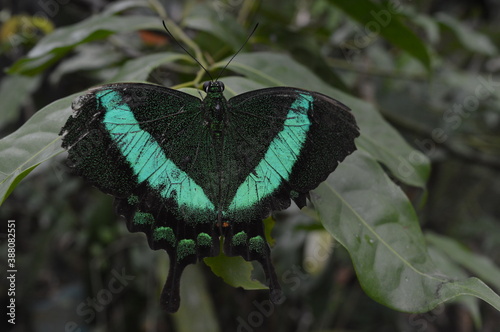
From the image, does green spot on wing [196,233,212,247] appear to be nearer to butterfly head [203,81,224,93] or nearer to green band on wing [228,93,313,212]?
green band on wing [228,93,313,212]

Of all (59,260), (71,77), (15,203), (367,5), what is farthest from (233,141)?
(59,260)

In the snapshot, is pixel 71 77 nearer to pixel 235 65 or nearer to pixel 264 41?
pixel 264 41

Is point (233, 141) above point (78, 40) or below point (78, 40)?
below

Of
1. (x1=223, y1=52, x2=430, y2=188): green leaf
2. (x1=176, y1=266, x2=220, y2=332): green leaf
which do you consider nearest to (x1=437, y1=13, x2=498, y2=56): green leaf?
(x1=223, y1=52, x2=430, y2=188): green leaf

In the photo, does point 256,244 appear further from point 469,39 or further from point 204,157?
point 469,39

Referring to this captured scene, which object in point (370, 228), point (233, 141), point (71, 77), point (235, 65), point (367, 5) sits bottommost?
point (71, 77)

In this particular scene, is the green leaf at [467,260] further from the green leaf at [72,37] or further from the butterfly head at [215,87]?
the green leaf at [72,37]
